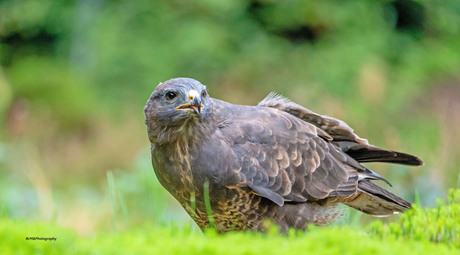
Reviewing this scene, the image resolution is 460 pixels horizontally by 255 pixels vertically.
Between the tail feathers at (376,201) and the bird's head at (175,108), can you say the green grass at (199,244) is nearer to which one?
the bird's head at (175,108)

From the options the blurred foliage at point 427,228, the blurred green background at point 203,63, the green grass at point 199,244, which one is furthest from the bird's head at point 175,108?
the blurred green background at point 203,63

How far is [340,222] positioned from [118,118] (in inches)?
304

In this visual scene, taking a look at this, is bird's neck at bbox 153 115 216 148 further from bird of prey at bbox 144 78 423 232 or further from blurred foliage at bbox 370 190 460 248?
blurred foliage at bbox 370 190 460 248

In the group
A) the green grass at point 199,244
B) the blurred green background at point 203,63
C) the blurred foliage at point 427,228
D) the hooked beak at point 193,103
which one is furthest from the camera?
the blurred green background at point 203,63

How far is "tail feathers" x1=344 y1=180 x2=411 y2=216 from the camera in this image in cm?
475

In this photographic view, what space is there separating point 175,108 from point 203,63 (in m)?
8.04

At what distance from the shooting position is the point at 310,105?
33.3 feet

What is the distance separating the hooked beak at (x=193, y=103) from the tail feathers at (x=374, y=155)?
4.63 feet

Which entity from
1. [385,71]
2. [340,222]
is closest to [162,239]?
[340,222]

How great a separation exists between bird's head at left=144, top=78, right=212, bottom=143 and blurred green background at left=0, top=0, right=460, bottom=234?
19.5 ft

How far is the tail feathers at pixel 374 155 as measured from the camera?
4809 millimetres

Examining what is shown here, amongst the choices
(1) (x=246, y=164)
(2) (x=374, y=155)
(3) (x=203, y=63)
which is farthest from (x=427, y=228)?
(3) (x=203, y=63)

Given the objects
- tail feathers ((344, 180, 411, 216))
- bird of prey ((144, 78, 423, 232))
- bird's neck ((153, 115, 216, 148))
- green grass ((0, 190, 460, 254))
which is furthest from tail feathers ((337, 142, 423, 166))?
green grass ((0, 190, 460, 254))

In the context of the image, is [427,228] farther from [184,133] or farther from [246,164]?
[184,133]
